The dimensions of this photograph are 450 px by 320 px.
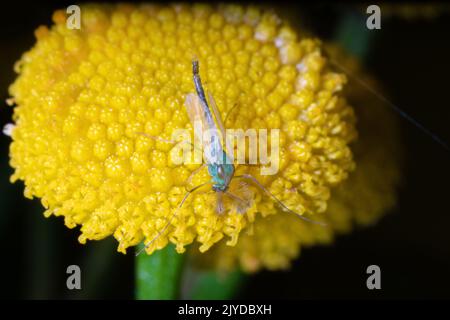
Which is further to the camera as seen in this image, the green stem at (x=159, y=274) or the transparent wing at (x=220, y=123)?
the green stem at (x=159, y=274)

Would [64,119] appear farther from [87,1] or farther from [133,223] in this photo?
[87,1]

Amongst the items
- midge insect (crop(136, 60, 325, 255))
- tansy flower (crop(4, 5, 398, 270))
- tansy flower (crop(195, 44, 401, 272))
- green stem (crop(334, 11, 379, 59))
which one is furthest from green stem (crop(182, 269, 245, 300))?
green stem (crop(334, 11, 379, 59))

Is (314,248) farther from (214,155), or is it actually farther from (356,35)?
(214,155)

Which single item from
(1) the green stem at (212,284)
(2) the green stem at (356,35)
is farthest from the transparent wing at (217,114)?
(2) the green stem at (356,35)

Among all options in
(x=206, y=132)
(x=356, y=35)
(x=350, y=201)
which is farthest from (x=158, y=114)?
(x=356, y=35)

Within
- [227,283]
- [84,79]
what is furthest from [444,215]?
[84,79]

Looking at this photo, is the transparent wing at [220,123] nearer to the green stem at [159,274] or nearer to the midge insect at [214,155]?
the midge insect at [214,155]
